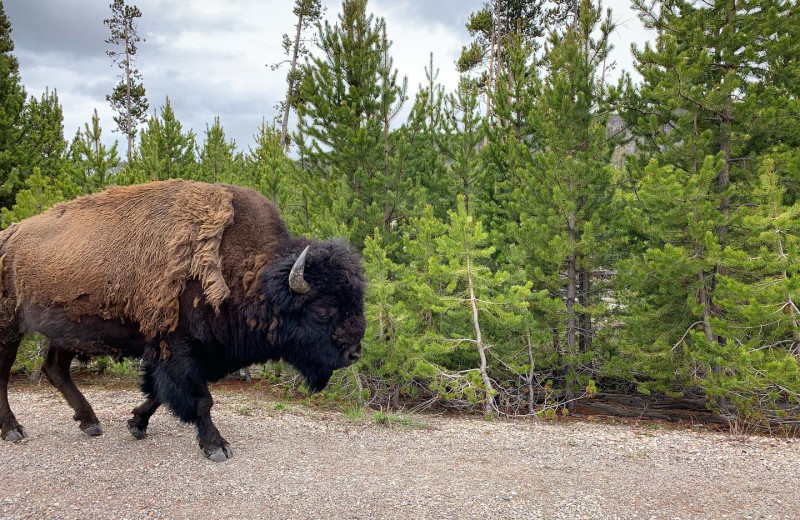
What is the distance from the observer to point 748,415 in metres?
7.81

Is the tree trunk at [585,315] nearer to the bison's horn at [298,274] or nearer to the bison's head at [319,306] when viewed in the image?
the bison's head at [319,306]

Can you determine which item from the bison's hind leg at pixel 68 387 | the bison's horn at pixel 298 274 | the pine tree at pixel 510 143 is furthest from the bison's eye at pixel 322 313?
the pine tree at pixel 510 143

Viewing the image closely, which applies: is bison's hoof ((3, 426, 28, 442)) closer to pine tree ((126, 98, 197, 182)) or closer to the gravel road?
the gravel road

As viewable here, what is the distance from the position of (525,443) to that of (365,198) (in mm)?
6442

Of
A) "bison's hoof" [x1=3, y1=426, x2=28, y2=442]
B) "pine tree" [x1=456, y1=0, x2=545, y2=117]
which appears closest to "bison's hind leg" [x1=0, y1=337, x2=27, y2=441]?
"bison's hoof" [x1=3, y1=426, x2=28, y2=442]

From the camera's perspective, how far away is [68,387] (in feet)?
18.4

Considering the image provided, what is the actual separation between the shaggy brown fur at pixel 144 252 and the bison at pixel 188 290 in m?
0.01

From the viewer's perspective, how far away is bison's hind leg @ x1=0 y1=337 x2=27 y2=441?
527 cm

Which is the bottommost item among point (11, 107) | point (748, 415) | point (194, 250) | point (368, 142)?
point (748, 415)

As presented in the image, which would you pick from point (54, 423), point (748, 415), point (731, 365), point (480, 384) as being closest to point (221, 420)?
point (54, 423)

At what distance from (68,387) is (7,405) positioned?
22.6 inches

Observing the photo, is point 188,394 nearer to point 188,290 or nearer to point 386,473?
point 188,290

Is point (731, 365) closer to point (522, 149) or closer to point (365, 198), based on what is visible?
point (522, 149)

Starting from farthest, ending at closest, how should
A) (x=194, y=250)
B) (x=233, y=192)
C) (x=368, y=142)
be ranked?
1. (x=368, y=142)
2. (x=233, y=192)
3. (x=194, y=250)
